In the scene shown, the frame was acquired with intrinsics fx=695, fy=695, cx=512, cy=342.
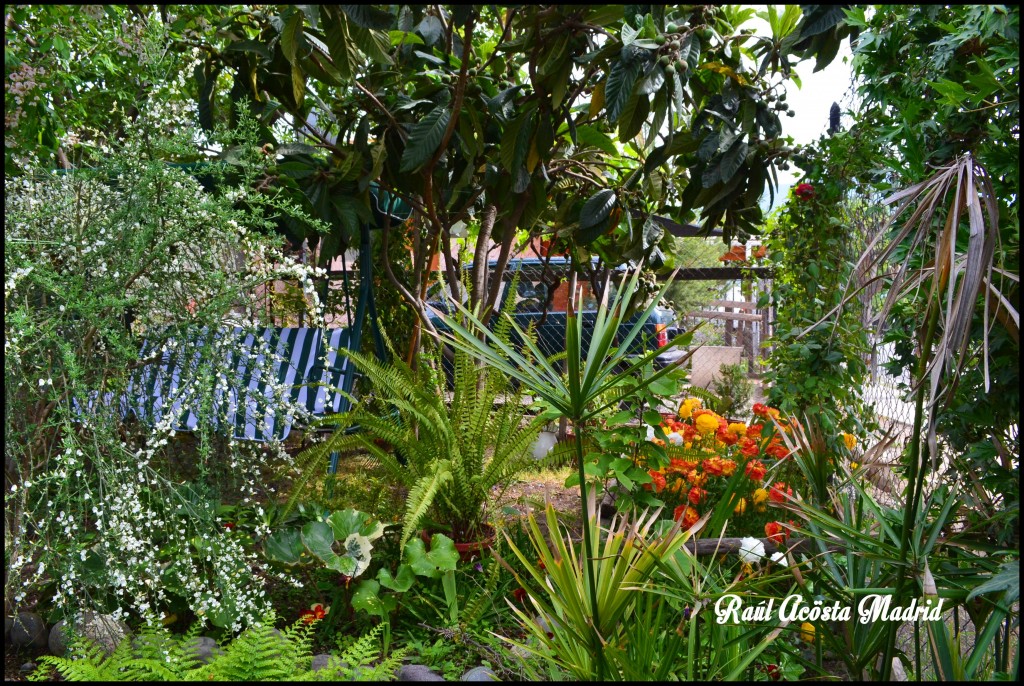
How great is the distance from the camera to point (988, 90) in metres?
1.58

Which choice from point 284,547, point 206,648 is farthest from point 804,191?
point 206,648

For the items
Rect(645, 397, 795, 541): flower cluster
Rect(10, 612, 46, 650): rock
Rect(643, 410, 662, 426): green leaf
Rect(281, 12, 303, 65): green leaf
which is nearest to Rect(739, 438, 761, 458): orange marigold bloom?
Rect(645, 397, 795, 541): flower cluster

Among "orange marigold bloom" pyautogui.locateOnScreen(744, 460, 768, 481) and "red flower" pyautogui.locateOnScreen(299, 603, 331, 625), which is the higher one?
"orange marigold bloom" pyautogui.locateOnScreen(744, 460, 768, 481)

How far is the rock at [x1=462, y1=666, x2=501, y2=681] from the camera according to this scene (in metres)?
2.01

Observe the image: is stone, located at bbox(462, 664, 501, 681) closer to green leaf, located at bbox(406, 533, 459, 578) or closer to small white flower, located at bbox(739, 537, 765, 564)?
green leaf, located at bbox(406, 533, 459, 578)

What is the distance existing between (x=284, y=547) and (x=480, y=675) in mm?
774

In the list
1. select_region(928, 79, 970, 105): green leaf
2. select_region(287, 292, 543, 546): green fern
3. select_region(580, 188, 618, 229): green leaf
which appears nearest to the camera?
select_region(928, 79, 970, 105): green leaf

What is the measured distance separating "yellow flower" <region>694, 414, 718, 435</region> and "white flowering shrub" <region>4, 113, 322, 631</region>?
5.86 ft

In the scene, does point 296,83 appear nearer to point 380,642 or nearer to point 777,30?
point 777,30

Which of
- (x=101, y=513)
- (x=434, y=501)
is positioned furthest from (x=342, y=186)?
(x=101, y=513)

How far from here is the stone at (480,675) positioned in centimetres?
201

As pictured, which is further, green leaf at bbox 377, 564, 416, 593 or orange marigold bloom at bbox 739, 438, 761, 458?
orange marigold bloom at bbox 739, 438, 761, 458

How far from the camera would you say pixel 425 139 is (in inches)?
105

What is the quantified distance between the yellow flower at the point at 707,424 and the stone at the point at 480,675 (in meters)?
1.55
